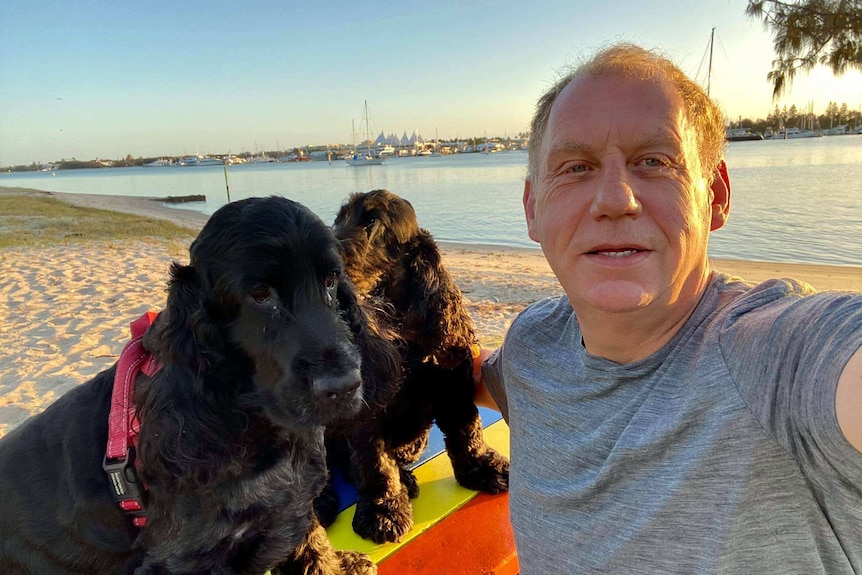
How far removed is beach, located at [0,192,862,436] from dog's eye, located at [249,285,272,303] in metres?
1.10

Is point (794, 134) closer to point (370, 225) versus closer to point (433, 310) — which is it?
point (433, 310)

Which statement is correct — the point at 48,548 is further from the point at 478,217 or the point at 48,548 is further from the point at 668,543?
the point at 478,217

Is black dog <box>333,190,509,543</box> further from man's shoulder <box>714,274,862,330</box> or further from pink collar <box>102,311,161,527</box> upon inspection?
man's shoulder <box>714,274,862,330</box>

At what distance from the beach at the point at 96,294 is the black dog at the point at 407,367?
102 centimetres

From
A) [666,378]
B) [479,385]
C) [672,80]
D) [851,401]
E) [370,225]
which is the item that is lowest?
[479,385]

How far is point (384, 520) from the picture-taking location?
7.56 feet

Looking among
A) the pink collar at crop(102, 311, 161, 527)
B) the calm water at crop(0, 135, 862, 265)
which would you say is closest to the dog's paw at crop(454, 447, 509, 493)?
the pink collar at crop(102, 311, 161, 527)

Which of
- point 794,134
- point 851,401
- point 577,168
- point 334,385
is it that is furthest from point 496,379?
point 794,134

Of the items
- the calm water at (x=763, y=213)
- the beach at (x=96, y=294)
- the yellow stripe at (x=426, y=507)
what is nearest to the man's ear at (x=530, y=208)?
the yellow stripe at (x=426, y=507)

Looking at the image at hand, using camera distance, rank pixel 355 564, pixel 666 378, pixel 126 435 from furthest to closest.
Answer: pixel 355 564, pixel 126 435, pixel 666 378

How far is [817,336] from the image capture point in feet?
3.24

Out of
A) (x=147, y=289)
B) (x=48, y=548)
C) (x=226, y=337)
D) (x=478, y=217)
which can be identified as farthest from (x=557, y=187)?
(x=478, y=217)

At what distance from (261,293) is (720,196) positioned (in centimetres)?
138

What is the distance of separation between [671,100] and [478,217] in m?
21.6
